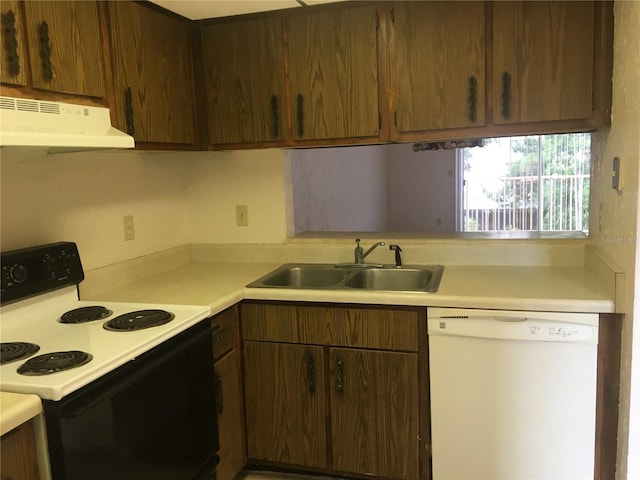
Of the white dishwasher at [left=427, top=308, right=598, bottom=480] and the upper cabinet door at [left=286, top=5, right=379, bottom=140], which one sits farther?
the upper cabinet door at [left=286, top=5, right=379, bottom=140]

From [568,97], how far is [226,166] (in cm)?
165

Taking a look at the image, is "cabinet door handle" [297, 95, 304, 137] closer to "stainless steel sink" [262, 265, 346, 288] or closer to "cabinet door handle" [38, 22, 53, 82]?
"stainless steel sink" [262, 265, 346, 288]

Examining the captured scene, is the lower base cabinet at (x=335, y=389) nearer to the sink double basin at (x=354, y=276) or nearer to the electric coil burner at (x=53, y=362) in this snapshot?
the sink double basin at (x=354, y=276)

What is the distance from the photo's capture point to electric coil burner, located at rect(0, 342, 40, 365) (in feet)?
4.83

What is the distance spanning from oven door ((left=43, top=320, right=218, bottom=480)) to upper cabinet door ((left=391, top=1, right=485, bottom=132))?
125 centimetres

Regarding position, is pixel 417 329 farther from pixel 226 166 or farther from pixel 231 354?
pixel 226 166

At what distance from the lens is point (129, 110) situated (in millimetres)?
2010

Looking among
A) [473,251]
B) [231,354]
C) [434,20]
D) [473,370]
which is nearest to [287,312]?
[231,354]

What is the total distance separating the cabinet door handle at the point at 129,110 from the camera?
6.54ft

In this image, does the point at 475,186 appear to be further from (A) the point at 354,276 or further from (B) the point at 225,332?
(B) the point at 225,332

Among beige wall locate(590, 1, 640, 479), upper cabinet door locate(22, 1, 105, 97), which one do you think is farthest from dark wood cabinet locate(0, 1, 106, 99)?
beige wall locate(590, 1, 640, 479)

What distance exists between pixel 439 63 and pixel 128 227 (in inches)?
61.2

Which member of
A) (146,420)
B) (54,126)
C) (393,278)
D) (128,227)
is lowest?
(146,420)

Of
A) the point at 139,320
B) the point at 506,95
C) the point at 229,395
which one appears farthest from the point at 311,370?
the point at 506,95
